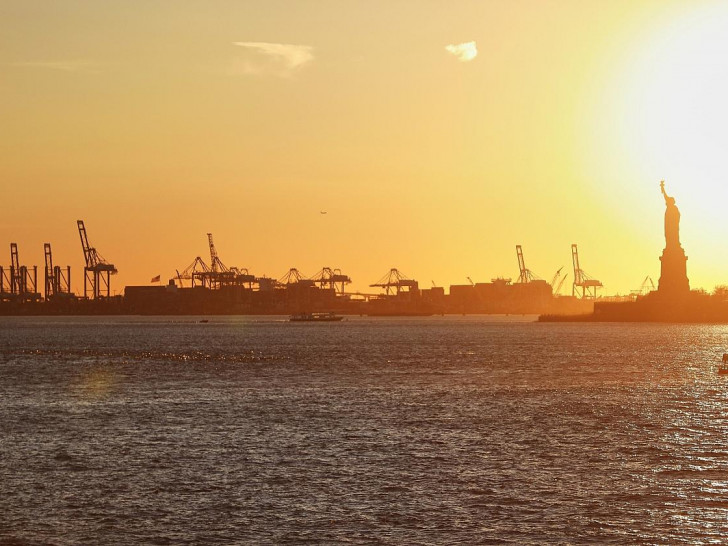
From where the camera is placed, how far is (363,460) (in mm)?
45812

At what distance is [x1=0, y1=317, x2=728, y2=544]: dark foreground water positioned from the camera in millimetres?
33719

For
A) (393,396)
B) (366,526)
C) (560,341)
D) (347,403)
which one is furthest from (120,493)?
(560,341)

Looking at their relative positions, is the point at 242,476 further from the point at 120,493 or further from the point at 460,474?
the point at 460,474

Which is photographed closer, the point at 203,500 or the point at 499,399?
the point at 203,500

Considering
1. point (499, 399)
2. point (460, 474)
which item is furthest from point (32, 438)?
point (499, 399)

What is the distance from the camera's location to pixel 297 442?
5128 centimetres

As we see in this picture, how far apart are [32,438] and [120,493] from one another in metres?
15.9

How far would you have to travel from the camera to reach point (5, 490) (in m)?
39.2

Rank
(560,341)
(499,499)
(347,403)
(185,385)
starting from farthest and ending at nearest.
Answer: (560,341), (185,385), (347,403), (499,499)

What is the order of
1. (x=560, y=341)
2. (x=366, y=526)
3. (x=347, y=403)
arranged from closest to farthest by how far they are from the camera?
(x=366, y=526)
(x=347, y=403)
(x=560, y=341)

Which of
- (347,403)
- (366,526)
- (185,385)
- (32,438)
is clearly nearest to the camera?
(366,526)

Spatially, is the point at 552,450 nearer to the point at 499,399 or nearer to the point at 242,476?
the point at 242,476

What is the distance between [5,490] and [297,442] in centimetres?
1584

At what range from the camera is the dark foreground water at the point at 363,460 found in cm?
3372
